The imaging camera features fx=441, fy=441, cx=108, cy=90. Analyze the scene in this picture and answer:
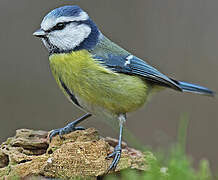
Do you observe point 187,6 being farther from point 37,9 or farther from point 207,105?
point 37,9

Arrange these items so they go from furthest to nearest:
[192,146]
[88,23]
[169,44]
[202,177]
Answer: [169,44] → [192,146] → [88,23] → [202,177]

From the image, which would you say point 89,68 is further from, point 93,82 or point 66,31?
point 66,31

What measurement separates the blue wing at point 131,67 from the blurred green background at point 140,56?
1751mm

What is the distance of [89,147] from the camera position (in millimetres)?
1916

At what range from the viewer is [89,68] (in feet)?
7.86

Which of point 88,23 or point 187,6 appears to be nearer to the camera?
point 88,23

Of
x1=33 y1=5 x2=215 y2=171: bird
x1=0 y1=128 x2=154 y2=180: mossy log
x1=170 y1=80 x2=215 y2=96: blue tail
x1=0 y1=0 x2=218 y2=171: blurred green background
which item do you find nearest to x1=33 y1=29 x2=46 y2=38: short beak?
x1=33 y1=5 x2=215 y2=171: bird

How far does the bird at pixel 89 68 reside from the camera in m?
2.37

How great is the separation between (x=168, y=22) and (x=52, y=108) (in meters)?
1.64

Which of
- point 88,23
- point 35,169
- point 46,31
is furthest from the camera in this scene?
point 88,23

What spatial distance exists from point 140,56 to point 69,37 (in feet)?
8.03

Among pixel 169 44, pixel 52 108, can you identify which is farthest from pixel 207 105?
pixel 52 108

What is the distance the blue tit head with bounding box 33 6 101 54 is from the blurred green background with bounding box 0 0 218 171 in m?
2.03

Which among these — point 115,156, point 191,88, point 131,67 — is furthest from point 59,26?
point 191,88
